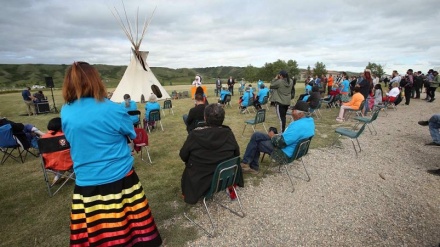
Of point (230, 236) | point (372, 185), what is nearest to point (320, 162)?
point (372, 185)

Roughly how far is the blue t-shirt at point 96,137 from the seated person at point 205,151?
889 millimetres

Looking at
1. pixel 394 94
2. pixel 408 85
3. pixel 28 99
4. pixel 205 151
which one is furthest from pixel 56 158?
pixel 408 85

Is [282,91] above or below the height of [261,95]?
above

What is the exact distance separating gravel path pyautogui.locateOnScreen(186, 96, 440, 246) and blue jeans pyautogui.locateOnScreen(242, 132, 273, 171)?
465 mm

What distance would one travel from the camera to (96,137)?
6.35ft

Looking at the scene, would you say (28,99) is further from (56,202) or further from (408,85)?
(408,85)

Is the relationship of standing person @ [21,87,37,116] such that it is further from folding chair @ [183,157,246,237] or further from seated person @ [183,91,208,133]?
folding chair @ [183,157,246,237]

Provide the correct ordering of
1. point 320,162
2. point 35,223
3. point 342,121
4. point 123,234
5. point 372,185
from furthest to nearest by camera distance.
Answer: point 342,121 → point 320,162 → point 372,185 → point 35,223 → point 123,234

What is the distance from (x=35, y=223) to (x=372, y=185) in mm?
5529

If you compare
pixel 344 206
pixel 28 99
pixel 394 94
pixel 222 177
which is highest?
pixel 394 94

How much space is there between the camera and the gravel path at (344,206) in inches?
112

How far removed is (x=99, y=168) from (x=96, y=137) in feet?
0.93

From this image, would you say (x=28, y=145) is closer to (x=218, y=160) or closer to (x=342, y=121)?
(x=218, y=160)

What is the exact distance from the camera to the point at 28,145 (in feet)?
18.9
